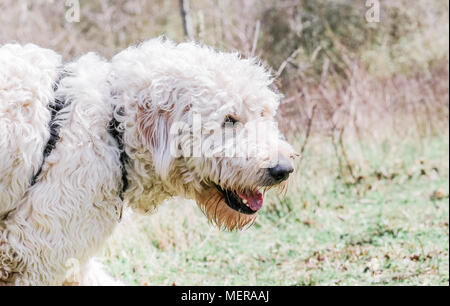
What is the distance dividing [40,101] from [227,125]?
104cm

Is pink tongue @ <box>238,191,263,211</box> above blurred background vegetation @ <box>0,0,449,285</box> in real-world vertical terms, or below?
above

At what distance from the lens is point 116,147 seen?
10.7 feet

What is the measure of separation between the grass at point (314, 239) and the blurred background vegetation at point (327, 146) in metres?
0.02

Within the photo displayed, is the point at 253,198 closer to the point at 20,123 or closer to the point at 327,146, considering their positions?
the point at 20,123

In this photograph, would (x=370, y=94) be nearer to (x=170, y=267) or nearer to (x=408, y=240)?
(x=408, y=240)

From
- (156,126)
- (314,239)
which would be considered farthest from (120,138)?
(314,239)

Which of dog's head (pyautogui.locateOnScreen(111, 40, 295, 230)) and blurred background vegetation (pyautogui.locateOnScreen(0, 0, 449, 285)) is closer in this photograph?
dog's head (pyautogui.locateOnScreen(111, 40, 295, 230))

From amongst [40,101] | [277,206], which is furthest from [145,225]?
[40,101]

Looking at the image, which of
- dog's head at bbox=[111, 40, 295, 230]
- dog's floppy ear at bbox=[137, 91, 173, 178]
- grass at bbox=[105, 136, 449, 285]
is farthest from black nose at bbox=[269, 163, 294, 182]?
grass at bbox=[105, 136, 449, 285]

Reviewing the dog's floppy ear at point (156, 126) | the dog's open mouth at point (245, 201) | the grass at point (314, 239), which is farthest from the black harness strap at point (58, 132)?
the grass at point (314, 239)

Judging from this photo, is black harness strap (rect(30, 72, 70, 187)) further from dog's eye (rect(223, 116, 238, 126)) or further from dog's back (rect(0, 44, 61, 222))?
dog's eye (rect(223, 116, 238, 126))

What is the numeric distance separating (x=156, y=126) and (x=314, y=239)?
9.88 feet

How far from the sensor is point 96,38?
39.2ft

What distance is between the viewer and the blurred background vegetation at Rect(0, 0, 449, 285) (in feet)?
17.0
